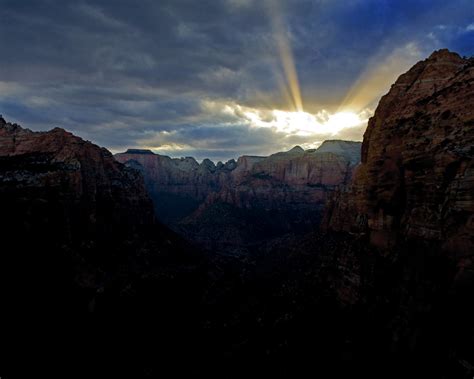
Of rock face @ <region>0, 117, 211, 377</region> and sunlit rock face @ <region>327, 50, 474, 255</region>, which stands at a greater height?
sunlit rock face @ <region>327, 50, 474, 255</region>

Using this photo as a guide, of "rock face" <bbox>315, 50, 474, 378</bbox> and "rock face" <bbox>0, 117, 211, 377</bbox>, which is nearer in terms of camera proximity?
"rock face" <bbox>315, 50, 474, 378</bbox>

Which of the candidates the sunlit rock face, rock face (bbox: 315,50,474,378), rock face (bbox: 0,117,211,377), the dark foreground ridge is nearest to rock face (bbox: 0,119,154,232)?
rock face (bbox: 0,117,211,377)

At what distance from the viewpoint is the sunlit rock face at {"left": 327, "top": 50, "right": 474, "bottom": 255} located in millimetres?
25438

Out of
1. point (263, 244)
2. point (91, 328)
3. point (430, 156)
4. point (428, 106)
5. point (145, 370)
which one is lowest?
point (263, 244)

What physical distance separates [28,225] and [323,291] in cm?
4395

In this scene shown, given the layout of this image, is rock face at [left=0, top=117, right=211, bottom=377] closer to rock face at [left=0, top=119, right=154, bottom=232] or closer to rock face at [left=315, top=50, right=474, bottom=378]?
rock face at [left=0, top=119, right=154, bottom=232]

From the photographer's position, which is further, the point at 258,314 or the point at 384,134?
the point at 258,314

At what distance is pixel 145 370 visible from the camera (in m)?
36.0

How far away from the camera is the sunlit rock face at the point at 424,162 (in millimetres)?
25438

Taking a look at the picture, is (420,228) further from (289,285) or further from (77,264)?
(77,264)

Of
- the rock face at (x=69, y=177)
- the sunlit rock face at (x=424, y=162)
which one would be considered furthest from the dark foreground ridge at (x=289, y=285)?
the rock face at (x=69, y=177)

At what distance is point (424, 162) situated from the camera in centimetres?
2997

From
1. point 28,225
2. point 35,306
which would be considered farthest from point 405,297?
point 28,225

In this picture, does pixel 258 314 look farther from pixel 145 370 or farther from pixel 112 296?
pixel 112 296
